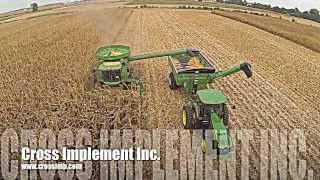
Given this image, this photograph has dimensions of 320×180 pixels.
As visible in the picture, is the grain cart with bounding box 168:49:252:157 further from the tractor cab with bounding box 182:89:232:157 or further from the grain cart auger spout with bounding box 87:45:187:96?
the grain cart auger spout with bounding box 87:45:187:96

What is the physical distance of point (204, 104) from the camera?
823cm

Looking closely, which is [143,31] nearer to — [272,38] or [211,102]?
[272,38]

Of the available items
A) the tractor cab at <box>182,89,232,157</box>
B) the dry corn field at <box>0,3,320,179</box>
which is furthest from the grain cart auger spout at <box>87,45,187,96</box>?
the tractor cab at <box>182,89,232,157</box>

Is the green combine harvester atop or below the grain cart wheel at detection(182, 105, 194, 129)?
atop

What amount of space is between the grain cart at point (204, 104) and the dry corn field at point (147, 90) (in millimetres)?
572

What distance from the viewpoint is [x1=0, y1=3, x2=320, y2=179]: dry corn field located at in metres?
8.65

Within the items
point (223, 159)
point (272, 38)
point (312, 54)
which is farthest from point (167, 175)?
point (272, 38)

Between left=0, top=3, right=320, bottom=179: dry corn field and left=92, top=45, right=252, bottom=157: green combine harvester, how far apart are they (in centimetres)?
56

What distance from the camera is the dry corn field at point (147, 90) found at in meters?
8.65

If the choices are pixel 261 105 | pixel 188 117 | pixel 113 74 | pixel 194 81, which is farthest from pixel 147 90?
pixel 188 117

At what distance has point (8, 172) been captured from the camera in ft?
23.5

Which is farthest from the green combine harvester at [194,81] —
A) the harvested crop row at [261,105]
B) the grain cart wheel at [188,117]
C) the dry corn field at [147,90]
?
the harvested crop row at [261,105]

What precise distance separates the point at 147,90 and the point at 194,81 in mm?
2031

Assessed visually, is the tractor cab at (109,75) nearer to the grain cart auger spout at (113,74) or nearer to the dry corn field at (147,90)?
the grain cart auger spout at (113,74)
